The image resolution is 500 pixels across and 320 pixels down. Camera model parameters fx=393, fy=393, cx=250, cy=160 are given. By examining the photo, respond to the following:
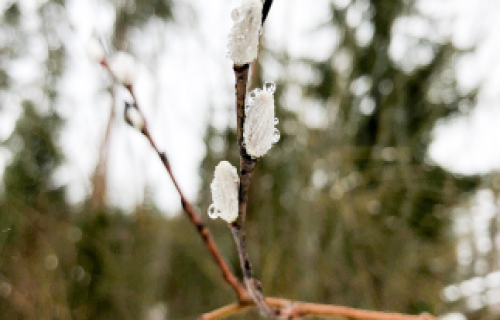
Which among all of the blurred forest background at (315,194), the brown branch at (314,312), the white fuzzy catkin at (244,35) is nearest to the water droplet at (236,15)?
the white fuzzy catkin at (244,35)

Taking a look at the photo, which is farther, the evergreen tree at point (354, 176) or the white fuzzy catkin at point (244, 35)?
the evergreen tree at point (354, 176)

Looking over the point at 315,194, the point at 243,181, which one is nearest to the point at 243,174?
the point at 243,181

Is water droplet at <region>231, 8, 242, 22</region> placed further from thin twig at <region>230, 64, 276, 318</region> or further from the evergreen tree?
the evergreen tree

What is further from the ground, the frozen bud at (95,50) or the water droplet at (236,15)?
the frozen bud at (95,50)

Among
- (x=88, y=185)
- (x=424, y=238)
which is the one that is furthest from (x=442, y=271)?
(x=88, y=185)

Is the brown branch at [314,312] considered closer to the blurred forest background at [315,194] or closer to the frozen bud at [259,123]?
the frozen bud at [259,123]

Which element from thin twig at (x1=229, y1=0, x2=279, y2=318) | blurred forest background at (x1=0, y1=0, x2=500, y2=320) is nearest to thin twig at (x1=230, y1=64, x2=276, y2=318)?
thin twig at (x1=229, y1=0, x2=279, y2=318)

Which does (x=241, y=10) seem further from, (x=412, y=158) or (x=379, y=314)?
(x=412, y=158)
